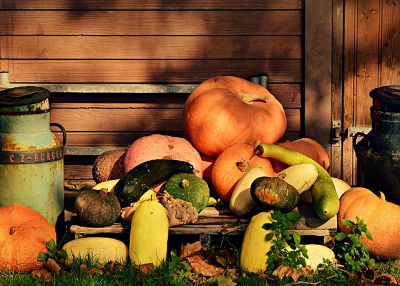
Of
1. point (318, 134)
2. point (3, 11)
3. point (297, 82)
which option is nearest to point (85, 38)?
Result: point (3, 11)

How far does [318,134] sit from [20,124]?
3.09 m

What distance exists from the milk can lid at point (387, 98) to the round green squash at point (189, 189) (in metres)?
1.63

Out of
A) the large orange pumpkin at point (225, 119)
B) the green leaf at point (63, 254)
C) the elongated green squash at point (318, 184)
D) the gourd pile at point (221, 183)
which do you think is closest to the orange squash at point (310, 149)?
the gourd pile at point (221, 183)

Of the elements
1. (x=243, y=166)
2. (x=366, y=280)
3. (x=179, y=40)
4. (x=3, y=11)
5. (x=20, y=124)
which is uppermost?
(x=3, y=11)

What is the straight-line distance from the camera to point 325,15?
5246 millimetres

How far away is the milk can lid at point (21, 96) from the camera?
390 cm

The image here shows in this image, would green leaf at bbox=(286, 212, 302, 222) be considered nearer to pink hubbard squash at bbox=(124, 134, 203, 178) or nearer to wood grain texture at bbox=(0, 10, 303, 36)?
pink hubbard squash at bbox=(124, 134, 203, 178)

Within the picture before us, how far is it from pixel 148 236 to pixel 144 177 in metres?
0.75

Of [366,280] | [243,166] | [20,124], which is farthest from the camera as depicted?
[243,166]

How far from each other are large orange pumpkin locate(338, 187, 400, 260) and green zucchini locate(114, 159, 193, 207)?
1.43 meters

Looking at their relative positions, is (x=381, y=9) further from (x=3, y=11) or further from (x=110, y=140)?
(x=3, y=11)

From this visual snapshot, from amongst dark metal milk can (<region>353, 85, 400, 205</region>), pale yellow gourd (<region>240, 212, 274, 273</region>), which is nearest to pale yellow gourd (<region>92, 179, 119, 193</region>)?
pale yellow gourd (<region>240, 212, 274, 273</region>)

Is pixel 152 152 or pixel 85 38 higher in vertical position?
pixel 85 38

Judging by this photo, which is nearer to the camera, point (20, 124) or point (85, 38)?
point (20, 124)
